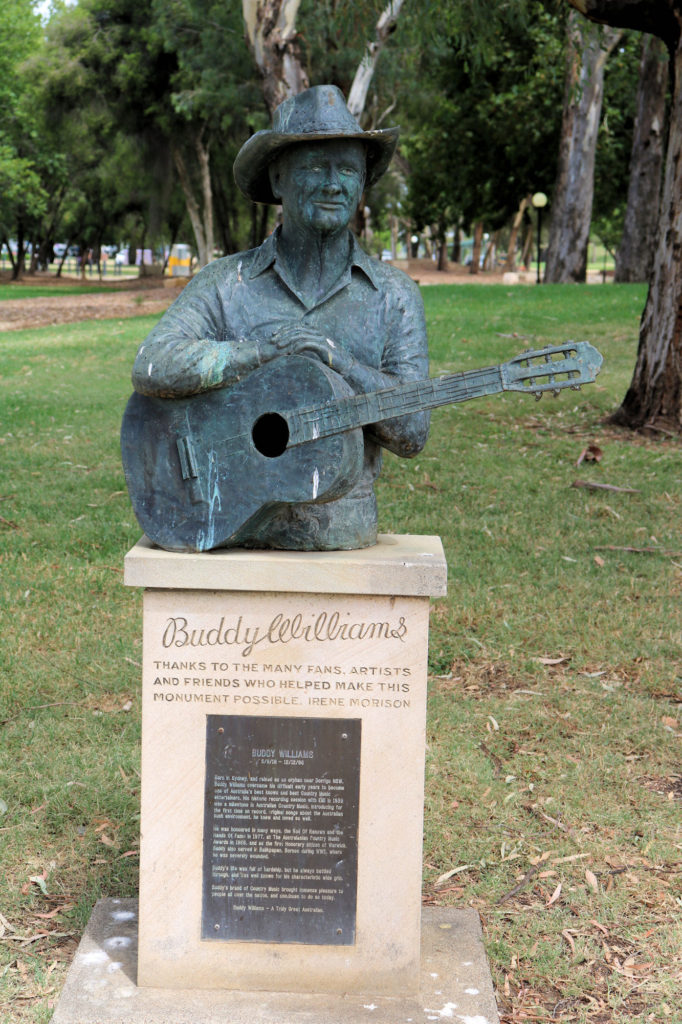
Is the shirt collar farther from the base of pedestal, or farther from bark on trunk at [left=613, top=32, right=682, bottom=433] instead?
bark on trunk at [left=613, top=32, right=682, bottom=433]

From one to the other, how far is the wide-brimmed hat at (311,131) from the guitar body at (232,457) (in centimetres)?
64

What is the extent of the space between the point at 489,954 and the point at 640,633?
106 inches

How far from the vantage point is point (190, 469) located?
3.28m

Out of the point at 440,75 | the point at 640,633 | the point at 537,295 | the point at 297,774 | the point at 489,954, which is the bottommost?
the point at 489,954

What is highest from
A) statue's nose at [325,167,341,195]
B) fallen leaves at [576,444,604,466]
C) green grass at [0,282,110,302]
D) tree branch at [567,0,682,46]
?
tree branch at [567,0,682,46]

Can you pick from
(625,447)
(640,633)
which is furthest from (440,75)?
(640,633)

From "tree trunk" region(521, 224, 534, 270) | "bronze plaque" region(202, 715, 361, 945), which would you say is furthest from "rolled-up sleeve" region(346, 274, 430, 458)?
"tree trunk" region(521, 224, 534, 270)

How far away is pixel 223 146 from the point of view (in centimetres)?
3491

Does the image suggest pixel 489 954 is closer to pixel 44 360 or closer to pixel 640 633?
pixel 640 633

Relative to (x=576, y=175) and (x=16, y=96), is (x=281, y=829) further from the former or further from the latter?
(x=16, y=96)

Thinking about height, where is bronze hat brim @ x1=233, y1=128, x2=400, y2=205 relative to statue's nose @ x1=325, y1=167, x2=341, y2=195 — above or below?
above

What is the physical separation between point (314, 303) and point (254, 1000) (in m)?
2.13

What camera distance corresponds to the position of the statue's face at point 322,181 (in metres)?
3.29

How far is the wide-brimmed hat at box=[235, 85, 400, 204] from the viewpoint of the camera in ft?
10.6
